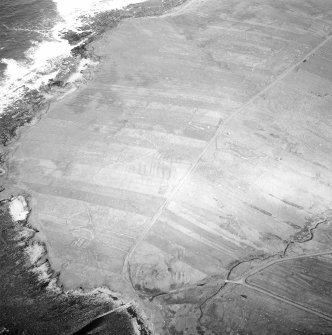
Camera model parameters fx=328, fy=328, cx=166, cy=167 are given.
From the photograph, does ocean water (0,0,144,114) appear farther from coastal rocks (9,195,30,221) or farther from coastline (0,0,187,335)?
coastline (0,0,187,335)

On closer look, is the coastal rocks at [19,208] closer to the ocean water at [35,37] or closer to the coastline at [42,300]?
the coastline at [42,300]

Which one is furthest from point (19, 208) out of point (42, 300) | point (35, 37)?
point (35, 37)

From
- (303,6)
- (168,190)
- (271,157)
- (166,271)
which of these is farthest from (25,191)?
(303,6)

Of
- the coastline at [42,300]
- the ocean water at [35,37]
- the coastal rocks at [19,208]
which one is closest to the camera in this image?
the coastline at [42,300]

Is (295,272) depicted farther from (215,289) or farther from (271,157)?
(271,157)

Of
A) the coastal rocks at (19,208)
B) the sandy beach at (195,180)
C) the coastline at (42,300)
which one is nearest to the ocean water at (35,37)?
the sandy beach at (195,180)

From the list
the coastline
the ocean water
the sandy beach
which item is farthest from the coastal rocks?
the ocean water
